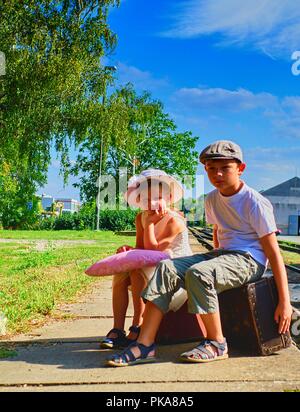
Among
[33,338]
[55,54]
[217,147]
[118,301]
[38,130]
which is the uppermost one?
[55,54]

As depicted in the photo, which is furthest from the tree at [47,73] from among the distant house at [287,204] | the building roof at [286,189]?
the building roof at [286,189]

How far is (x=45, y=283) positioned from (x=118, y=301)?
397cm

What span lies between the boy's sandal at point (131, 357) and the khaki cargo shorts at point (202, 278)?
0.87 feet

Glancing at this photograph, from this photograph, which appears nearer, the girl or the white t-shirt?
the white t-shirt

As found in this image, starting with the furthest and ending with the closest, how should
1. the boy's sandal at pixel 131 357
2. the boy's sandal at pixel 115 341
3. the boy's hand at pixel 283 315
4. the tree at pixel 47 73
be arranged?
the tree at pixel 47 73
the boy's sandal at pixel 115 341
the boy's hand at pixel 283 315
the boy's sandal at pixel 131 357

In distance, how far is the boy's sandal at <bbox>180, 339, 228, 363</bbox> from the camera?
3.66 m

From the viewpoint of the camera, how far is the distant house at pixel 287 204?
234 ft

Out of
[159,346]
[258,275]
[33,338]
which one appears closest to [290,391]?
[258,275]

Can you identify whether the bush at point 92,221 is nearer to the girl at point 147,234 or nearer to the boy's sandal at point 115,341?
the girl at point 147,234

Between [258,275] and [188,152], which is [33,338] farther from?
[188,152]

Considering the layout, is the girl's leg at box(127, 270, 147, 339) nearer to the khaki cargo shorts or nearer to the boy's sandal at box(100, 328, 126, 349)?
the boy's sandal at box(100, 328, 126, 349)

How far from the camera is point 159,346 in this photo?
13.6ft

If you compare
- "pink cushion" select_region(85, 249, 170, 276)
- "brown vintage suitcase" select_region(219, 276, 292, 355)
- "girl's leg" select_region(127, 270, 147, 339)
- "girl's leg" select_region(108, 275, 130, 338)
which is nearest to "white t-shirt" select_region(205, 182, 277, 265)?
"brown vintage suitcase" select_region(219, 276, 292, 355)

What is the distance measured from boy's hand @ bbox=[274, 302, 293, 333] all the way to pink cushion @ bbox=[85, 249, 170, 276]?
2.79 ft
